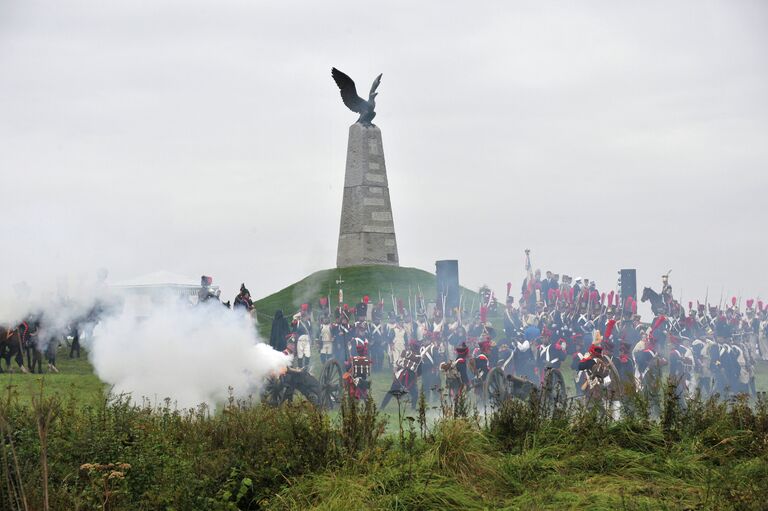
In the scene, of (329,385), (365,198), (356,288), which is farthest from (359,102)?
(329,385)

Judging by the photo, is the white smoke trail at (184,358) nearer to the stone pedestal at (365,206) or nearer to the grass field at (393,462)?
the grass field at (393,462)

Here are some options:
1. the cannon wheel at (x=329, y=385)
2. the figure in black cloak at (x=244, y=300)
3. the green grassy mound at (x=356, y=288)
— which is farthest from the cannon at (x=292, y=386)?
the green grassy mound at (x=356, y=288)

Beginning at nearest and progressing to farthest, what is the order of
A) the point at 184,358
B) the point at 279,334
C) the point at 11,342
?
1. the point at 184,358
2. the point at 11,342
3. the point at 279,334

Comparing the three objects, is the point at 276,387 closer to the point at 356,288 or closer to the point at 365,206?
the point at 356,288

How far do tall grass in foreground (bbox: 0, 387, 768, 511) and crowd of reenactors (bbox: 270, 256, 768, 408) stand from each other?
5.50m

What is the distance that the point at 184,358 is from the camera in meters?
17.6

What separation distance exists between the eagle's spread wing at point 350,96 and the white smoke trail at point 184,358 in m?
23.6

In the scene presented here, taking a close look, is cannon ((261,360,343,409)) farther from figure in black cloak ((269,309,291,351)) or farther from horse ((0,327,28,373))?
horse ((0,327,28,373))

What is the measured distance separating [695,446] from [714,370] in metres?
14.0

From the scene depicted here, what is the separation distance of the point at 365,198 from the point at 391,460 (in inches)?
1274

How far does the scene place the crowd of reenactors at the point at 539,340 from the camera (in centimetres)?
1842

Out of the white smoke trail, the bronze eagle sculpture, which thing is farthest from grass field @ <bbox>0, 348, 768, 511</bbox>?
the bronze eagle sculpture

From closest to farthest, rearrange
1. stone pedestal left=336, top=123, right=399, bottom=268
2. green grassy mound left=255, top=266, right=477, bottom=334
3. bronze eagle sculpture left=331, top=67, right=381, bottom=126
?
green grassy mound left=255, top=266, right=477, bottom=334 → stone pedestal left=336, top=123, right=399, bottom=268 → bronze eagle sculpture left=331, top=67, right=381, bottom=126

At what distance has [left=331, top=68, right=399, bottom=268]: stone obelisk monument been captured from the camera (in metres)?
40.8
